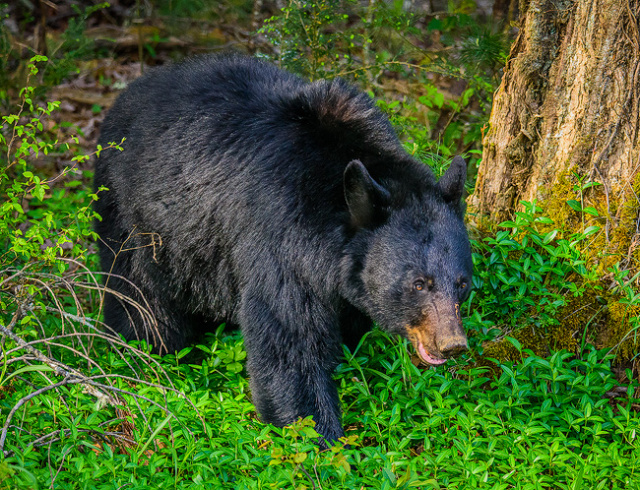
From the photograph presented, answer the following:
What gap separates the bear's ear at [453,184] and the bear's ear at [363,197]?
1.14ft

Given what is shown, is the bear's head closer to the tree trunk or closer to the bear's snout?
the bear's snout

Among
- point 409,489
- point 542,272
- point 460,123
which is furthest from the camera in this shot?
point 460,123

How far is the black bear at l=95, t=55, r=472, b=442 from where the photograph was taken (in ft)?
11.8

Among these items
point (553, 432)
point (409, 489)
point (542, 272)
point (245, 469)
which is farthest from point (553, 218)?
point (245, 469)

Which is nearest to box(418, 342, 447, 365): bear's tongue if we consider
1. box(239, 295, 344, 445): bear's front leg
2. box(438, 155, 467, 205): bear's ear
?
box(239, 295, 344, 445): bear's front leg

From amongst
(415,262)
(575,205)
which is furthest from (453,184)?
(575,205)

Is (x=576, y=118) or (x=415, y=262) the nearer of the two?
(x=415, y=262)

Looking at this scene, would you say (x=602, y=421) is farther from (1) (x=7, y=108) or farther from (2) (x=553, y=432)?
(1) (x=7, y=108)

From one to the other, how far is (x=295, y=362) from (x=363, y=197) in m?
0.98

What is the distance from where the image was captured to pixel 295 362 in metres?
3.79

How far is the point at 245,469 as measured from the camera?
331 centimetres

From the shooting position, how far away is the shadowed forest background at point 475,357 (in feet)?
10.6

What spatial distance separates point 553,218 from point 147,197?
8.53 feet

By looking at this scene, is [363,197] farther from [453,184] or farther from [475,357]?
[475,357]
